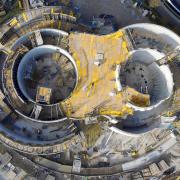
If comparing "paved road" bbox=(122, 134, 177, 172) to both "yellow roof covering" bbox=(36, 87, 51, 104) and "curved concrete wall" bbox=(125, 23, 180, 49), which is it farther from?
"yellow roof covering" bbox=(36, 87, 51, 104)

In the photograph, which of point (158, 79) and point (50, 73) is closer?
point (158, 79)

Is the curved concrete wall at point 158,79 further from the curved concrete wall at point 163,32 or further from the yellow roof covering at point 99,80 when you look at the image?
the yellow roof covering at point 99,80

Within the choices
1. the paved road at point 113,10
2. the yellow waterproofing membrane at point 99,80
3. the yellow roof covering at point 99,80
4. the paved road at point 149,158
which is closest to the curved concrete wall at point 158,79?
the yellow waterproofing membrane at point 99,80

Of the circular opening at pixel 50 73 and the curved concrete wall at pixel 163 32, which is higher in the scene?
the curved concrete wall at pixel 163 32

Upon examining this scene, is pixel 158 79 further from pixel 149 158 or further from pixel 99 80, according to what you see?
pixel 149 158

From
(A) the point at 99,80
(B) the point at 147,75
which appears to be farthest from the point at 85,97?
(B) the point at 147,75

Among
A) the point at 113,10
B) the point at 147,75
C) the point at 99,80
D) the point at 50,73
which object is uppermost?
the point at 113,10

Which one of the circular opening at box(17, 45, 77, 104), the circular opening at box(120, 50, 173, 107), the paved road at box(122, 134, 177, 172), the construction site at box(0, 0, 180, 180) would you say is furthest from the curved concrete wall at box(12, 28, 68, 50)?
the paved road at box(122, 134, 177, 172)
